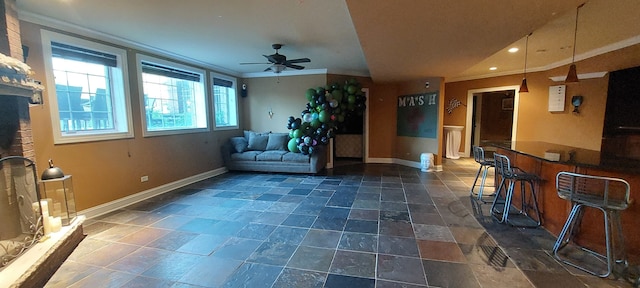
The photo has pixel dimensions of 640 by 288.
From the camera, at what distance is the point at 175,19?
2.93 m

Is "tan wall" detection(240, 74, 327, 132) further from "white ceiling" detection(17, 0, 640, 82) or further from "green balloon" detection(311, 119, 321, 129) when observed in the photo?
"white ceiling" detection(17, 0, 640, 82)

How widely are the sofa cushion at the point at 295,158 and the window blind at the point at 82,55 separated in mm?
3161

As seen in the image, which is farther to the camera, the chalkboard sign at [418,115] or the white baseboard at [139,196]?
the chalkboard sign at [418,115]

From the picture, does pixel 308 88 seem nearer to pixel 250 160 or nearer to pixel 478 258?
pixel 250 160

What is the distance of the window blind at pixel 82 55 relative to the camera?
296 centimetres

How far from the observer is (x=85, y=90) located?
10.8 ft

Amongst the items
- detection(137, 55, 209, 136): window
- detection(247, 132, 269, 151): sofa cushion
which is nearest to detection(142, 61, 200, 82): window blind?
detection(137, 55, 209, 136): window

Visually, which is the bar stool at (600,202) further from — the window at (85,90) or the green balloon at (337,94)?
the window at (85,90)

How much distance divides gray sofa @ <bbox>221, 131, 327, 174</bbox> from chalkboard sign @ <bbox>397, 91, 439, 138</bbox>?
2.24 m

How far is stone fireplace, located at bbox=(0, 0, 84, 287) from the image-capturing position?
179 centimetres

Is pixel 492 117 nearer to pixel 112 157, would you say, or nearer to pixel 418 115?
pixel 418 115

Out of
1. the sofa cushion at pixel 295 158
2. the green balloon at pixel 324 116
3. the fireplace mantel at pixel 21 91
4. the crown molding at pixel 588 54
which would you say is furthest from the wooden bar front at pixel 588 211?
the fireplace mantel at pixel 21 91

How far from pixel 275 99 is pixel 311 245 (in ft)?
14.8

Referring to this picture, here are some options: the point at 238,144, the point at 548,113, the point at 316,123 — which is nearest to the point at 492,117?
the point at 548,113
